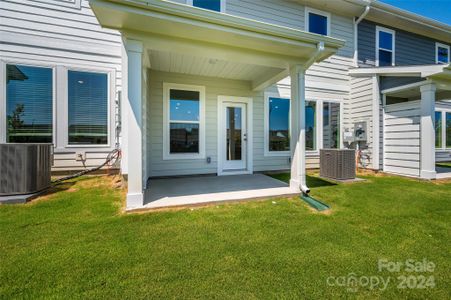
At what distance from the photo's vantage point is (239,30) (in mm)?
3029

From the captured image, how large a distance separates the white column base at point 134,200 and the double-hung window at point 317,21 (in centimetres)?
697

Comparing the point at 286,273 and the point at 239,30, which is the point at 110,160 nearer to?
the point at 239,30

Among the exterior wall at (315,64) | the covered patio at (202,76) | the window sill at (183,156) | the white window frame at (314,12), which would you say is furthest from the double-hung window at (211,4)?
the window sill at (183,156)

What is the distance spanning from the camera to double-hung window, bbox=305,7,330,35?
653cm

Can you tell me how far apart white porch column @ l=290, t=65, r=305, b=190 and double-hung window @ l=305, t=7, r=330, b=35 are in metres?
3.86

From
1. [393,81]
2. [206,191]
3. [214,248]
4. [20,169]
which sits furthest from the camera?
[393,81]

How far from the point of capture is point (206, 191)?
12.7ft

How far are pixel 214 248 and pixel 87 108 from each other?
4612mm

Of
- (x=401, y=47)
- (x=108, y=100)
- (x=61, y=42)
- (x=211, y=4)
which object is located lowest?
(x=108, y=100)

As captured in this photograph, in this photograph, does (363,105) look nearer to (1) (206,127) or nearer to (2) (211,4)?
(1) (206,127)

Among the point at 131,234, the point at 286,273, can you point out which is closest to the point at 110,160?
the point at 131,234

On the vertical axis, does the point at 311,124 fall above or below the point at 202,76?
below

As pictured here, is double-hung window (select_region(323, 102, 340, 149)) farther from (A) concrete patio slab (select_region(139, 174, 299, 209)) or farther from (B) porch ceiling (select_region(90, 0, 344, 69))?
(B) porch ceiling (select_region(90, 0, 344, 69))

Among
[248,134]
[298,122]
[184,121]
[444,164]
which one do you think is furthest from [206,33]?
[444,164]
